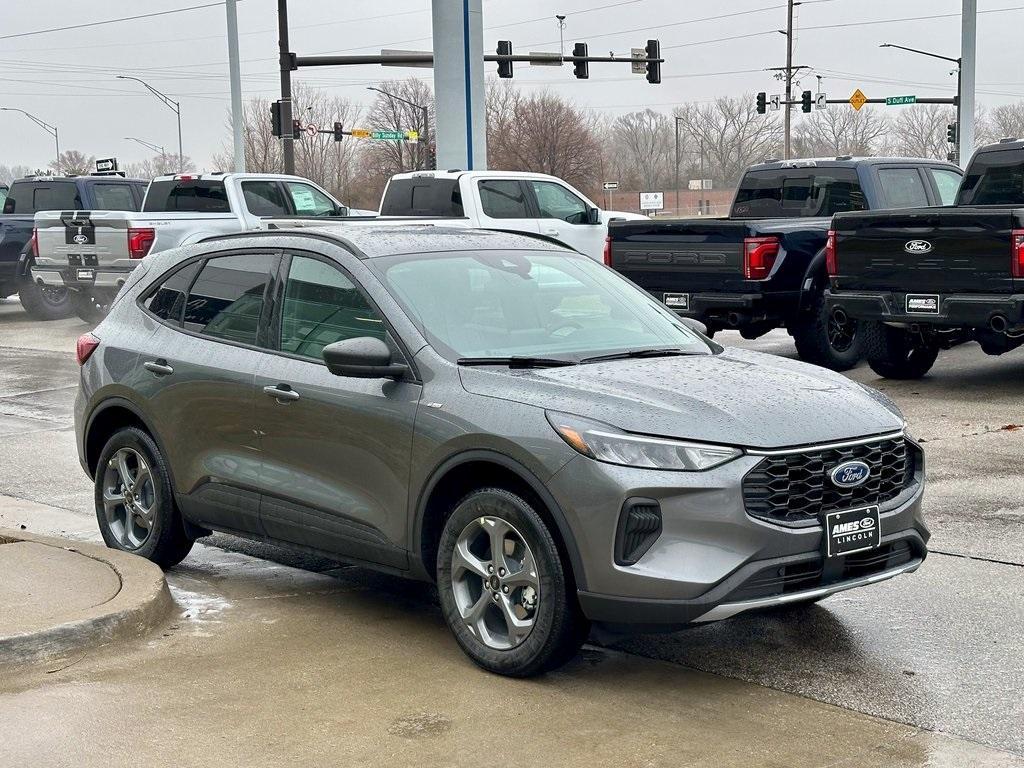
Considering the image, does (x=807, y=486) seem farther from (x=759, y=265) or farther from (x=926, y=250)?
(x=759, y=265)

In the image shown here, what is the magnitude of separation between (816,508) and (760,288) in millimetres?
8894

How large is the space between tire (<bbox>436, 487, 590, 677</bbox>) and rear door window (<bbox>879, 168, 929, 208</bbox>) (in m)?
10.8

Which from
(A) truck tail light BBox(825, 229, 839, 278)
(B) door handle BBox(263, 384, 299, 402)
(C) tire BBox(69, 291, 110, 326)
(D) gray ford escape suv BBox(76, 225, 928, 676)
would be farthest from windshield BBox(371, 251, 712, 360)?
(C) tire BBox(69, 291, 110, 326)

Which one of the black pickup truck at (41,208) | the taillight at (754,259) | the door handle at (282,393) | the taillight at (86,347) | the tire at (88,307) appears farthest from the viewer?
the black pickup truck at (41,208)

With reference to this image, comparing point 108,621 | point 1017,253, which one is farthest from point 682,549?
point 1017,253

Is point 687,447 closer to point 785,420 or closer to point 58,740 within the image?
point 785,420

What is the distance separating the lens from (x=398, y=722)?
15.9 feet

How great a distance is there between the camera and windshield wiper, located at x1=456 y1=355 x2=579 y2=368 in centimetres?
559

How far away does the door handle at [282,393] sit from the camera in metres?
6.10

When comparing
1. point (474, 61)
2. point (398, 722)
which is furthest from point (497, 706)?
point (474, 61)

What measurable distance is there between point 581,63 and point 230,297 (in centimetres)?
3983

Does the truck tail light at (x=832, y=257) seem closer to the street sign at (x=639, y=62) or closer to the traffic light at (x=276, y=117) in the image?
the traffic light at (x=276, y=117)

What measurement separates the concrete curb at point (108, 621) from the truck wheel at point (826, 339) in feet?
29.7

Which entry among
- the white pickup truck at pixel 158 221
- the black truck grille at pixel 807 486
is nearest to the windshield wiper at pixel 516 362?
the black truck grille at pixel 807 486
